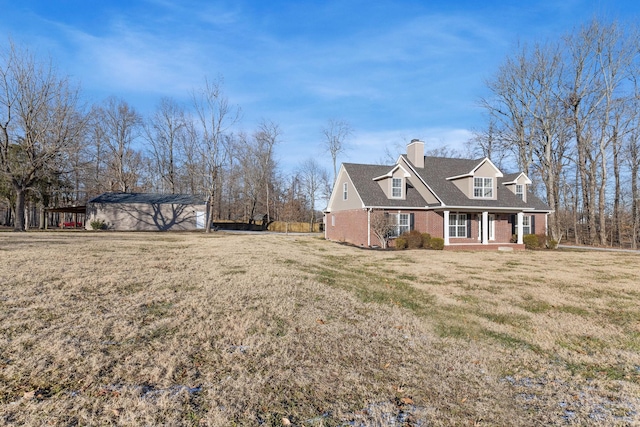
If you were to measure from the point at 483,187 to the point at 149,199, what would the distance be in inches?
1142

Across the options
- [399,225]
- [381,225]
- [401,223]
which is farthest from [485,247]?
[381,225]

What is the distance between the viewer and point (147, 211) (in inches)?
1331

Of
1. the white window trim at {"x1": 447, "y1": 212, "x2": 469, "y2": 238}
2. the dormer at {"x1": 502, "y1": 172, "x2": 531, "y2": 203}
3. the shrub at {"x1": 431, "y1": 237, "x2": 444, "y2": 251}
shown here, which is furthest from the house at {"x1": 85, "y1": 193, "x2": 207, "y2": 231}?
the dormer at {"x1": 502, "y1": 172, "x2": 531, "y2": 203}

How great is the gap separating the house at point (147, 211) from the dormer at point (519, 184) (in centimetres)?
2641

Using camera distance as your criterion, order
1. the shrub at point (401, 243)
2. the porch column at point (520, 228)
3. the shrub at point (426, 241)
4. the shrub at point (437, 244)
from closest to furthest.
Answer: the shrub at point (401, 243), the shrub at point (437, 244), the shrub at point (426, 241), the porch column at point (520, 228)

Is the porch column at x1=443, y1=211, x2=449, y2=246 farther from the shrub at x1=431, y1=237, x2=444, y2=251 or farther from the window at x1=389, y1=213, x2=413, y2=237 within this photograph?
the window at x1=389, y1=213, x2=413, y2=237

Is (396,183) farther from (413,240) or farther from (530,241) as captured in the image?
(530,241)

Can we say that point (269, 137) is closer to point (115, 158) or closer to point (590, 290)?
point (115, 158)

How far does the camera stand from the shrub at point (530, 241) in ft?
70.1

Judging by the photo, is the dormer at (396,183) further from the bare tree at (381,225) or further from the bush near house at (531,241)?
the bush near house at (531,241)

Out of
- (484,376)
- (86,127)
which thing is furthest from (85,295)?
(86,127)

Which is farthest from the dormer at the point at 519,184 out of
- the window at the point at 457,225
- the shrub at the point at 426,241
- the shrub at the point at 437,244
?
the shrub at the point at 426,241

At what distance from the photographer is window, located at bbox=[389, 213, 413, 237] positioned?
19781 millimetres

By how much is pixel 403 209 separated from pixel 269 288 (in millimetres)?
14451
